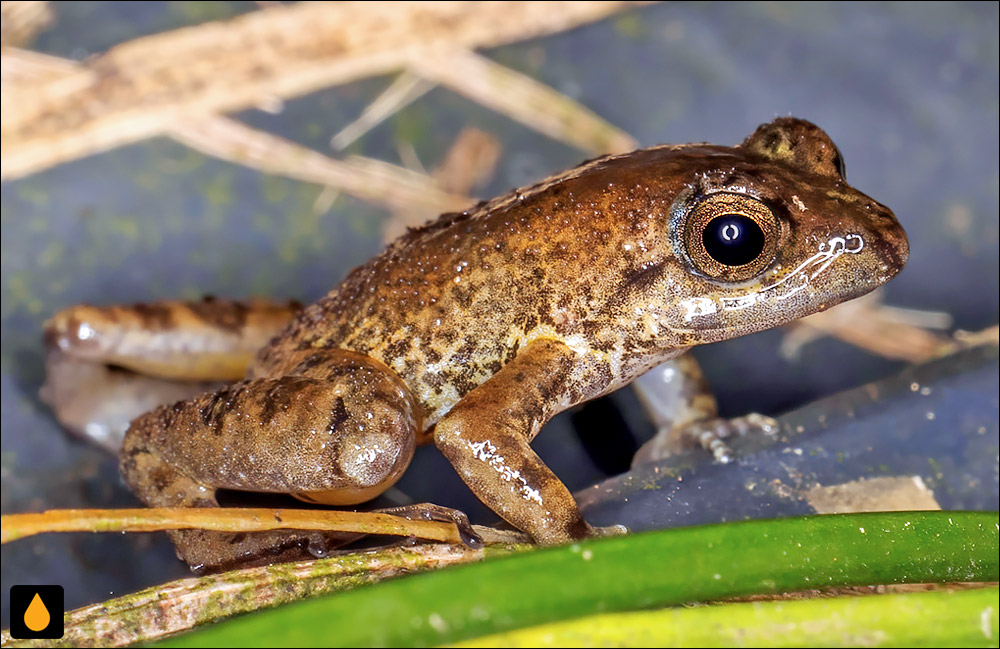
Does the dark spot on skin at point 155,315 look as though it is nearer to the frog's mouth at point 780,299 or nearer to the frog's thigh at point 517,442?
the frog's thigh at point 517,442

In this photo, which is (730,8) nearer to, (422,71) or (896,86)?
(896,86)

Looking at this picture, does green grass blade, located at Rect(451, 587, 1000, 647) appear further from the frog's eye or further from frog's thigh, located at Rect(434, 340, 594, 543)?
the frog's eye

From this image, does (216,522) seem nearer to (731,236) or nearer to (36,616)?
(36,616)

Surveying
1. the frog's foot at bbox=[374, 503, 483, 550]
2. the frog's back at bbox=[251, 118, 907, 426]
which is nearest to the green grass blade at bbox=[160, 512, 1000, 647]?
the frog's foot at bbox=[374, 503, 483, 550]

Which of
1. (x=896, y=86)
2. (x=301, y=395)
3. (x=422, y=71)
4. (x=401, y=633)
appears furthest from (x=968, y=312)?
(x=401, y=633)

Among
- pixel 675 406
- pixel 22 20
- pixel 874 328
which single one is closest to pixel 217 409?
pixel 675 406

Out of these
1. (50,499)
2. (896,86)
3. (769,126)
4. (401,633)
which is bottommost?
(401,633)

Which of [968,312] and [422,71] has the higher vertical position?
[422,71]
